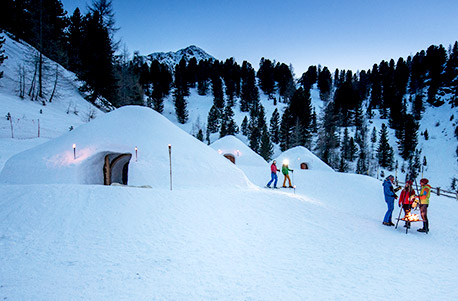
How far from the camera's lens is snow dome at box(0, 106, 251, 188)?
7.83m

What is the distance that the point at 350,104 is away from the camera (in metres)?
53.4

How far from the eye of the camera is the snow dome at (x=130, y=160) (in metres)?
7.83

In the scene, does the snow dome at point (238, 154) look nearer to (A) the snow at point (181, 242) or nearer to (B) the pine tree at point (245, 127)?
(A) the snow at point (181, 242)

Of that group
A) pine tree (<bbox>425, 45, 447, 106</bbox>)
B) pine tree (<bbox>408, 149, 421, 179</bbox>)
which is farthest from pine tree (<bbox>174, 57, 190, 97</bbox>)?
pine tree (<bbox>425, 45, 447, 106</bbox>)

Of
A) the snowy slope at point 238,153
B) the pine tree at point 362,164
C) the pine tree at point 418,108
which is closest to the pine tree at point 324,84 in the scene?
the pine tree at point 418,108

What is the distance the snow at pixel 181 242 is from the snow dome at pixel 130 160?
5 cm

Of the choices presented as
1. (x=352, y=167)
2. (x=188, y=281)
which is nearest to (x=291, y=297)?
(x=188, y=281)

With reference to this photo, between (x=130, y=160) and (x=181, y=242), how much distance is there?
203 inches

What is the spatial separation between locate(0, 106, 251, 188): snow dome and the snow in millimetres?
47

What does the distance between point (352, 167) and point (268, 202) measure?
1533 inches

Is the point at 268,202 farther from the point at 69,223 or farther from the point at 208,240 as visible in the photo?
the point at 69,223

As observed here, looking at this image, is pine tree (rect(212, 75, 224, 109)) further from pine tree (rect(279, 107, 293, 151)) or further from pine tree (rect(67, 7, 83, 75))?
pine tree (rect(67, 7, 83, 75))

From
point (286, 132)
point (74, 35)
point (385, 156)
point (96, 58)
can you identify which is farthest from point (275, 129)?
point (74, 35)

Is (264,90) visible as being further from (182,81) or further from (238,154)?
(238,154)
